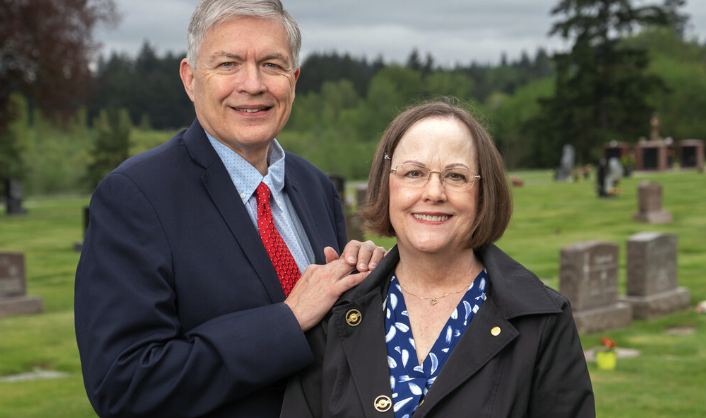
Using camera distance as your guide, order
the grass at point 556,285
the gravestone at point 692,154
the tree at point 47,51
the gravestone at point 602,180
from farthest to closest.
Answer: the gravestone at point 692,154 → the tree at point 47,51 → the gravestone at point 602,180 → the grass at point 556,285

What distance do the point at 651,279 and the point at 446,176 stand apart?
9.04 m

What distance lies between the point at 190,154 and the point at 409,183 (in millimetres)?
791

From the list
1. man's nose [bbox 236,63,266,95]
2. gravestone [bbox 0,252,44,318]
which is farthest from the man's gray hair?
A: gravestone [bbox 0,252,44,318]

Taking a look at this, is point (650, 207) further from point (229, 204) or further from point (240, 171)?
point (229, 204)

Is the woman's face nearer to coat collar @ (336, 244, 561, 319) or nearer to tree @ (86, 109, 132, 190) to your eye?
coat collar @ (336, 244, 561, 319)

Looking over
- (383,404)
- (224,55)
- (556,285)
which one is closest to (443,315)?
(383,404)

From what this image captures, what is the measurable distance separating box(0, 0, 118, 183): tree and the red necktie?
96.5 feet

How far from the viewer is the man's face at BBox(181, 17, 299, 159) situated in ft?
8.63

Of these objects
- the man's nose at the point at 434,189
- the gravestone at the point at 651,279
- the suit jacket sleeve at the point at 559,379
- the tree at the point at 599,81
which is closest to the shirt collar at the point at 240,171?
the man's nose at the point at 434,189

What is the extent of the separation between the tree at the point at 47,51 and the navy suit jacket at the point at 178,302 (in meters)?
29.5

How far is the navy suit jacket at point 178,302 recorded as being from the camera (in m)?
2.30

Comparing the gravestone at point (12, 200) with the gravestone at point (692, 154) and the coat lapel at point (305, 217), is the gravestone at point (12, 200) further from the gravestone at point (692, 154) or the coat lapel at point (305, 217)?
the gravestone at point (692, 154)

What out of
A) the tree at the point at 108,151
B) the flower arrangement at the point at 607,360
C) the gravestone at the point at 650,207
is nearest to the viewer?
the flower arrangement at the point at 607,360

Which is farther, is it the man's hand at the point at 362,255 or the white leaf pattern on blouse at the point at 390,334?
the man's hand at the point at 362,255
